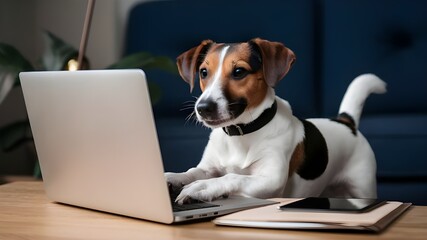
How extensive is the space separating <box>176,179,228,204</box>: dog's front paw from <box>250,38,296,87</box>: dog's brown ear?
35 cm

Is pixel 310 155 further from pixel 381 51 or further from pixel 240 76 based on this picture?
pixel 381 51

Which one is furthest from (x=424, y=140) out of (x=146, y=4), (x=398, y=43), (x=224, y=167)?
(x=146, y=4)

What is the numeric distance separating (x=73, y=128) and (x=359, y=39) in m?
1.99

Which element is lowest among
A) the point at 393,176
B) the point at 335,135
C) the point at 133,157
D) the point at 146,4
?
the point at 393,176

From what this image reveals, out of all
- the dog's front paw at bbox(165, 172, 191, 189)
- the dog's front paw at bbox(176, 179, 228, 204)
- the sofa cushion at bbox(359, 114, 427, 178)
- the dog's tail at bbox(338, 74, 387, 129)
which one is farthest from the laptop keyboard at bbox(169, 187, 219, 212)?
the sofa cushion at bbox(359, 114, 427, 178)

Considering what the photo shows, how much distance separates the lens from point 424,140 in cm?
223

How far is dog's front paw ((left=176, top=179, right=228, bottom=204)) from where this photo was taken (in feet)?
3.31

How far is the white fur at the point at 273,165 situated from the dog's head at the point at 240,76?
1 cm

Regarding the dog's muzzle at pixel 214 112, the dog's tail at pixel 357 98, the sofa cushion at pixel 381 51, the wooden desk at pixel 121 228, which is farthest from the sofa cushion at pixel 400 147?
the wooden desk at pixel 121 228

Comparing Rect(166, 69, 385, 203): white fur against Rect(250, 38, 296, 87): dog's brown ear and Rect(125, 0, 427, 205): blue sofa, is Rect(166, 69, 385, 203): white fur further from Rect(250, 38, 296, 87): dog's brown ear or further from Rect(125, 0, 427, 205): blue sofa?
Rect(125, 0, 427, 205): blue sofa

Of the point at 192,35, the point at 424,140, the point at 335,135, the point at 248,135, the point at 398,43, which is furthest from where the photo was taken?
the point at 192,35

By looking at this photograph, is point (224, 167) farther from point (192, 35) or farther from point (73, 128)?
point (192, 35)

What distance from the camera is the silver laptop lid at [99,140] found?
0.86 meters

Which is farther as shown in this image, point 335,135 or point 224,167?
point 335,135
